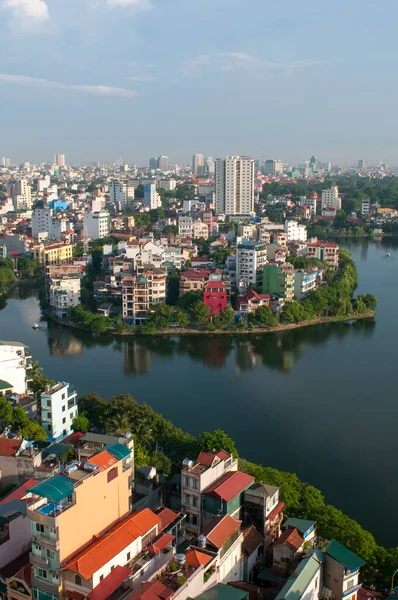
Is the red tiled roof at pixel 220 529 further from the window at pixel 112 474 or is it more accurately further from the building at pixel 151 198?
the building at pixel 151 198

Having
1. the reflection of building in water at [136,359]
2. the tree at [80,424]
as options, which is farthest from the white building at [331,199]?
the tree at [80,424]

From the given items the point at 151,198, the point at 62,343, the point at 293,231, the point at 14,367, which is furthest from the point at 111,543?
the point at 151,198

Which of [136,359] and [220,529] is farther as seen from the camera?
[136,359]

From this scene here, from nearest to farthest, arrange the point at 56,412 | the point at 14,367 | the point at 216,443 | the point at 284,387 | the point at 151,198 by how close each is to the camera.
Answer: the point at 216,443, the point at 56,412, the point at 14,367, the point at 284,387, the point at 151,198

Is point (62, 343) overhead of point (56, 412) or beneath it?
beneath

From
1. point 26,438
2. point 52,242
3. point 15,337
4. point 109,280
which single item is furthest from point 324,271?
point 26,438

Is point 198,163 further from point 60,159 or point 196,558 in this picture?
point 196,558

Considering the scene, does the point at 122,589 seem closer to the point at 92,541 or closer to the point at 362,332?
the point at 92,541
